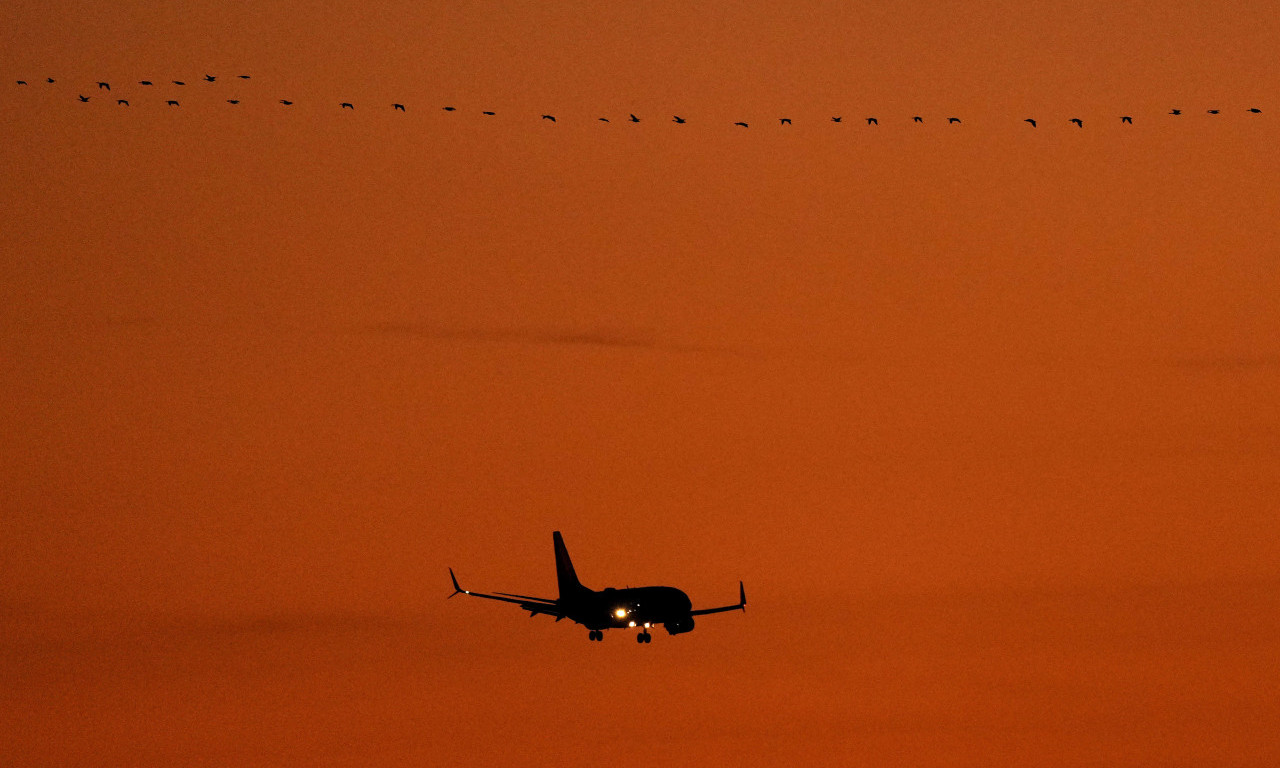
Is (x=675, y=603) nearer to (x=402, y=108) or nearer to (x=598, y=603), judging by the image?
(x=598, y=603)

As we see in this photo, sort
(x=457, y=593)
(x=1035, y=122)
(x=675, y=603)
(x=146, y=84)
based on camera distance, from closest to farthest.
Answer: (x=146, y=84) → (x=1035, y=122) → (x=675, y=603) → (x=457, y=593)

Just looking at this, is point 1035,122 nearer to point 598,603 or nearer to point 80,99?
point 80,99

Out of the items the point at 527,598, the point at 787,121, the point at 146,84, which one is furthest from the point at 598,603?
the point at 146,84

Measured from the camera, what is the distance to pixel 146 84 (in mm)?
104188

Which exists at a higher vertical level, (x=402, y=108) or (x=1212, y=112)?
(x=402, y=108)

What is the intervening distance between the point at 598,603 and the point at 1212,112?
266 feet

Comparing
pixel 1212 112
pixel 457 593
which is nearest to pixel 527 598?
pixel 457 593

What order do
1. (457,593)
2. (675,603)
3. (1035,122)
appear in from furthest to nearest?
(457,593), (675,603), (1035,122)

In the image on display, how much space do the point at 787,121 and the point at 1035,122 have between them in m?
12.9

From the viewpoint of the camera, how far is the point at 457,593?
586 feet

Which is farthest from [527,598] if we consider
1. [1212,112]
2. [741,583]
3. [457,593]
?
[1212,112]

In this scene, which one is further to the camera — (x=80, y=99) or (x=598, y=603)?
(x=598, y=603)

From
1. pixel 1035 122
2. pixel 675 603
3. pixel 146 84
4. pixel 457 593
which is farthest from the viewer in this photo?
pixel 457 593

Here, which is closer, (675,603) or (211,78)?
(211,78)
